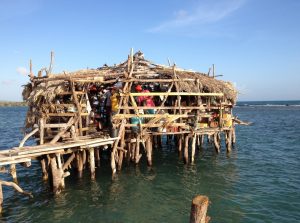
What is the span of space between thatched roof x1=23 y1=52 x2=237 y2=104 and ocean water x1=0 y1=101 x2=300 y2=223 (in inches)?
157

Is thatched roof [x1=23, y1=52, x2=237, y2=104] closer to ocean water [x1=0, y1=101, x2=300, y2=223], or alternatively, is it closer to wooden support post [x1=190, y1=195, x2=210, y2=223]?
ocean water [x1=0, y1=101, x2=300, y2=223]

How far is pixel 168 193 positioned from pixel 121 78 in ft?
19.3

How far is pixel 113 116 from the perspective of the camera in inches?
563

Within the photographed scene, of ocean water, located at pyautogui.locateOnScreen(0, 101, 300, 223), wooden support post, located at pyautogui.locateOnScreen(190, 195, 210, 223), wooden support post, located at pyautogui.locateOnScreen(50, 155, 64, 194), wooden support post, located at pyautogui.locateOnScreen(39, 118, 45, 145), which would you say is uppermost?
wooden support post, located at pyautogui.locateOnScreen(39, 118, 45, 145)

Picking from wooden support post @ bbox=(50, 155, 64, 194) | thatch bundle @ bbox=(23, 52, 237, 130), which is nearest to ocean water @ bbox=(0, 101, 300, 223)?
wooden support post @ bbox=(50, 155, 64, 194)

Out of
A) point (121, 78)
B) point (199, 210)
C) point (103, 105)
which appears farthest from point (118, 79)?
point (199, 210)

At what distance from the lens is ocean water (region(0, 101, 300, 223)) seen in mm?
10734

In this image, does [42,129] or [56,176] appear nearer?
[56,176]

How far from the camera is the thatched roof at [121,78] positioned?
14047 mm

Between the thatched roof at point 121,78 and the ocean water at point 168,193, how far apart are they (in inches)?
157

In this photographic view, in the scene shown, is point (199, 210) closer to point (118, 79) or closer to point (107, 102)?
point (118, 79)

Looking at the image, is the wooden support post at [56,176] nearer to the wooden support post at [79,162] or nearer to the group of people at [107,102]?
the wooden support post at [79,162]

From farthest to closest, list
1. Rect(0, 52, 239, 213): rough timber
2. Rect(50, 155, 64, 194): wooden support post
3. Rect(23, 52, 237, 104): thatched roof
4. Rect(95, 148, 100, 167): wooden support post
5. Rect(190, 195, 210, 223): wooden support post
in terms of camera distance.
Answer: Rect(95, 148, 100, 167): wooden support post, Rect(23, 52, 237, 104): thatched roof, Rect(0, 52, 239, 213): rough timber, Rect(50, 155, 64, 194): wooden support post, Rect(190, 195, 210, 223): wooden support post

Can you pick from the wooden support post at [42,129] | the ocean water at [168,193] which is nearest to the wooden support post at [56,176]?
the ocean water at [168,193]
